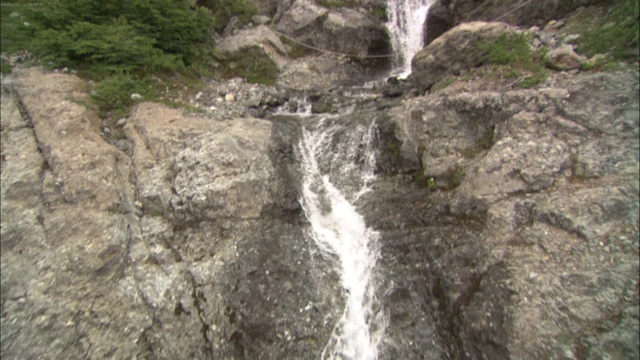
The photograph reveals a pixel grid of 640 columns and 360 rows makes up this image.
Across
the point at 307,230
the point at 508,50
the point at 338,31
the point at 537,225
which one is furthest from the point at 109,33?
the point at 537,225

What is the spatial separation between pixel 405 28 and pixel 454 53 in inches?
311

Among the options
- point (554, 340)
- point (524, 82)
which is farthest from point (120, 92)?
point (554, 340)

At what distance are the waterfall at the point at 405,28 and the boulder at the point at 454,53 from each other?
5182mm

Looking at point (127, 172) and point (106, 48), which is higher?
point (106, 48)

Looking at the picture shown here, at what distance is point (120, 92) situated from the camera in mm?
8703

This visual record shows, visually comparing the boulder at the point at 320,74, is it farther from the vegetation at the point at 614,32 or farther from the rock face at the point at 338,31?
the vegetation at the point at 614,32

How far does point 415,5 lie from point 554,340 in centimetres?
1615

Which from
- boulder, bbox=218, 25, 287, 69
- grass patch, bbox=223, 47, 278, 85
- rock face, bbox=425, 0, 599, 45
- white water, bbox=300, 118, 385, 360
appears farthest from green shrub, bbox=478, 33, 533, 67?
boulder, bbox=218, 25, 287, 69

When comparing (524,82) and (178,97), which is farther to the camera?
(178,97)

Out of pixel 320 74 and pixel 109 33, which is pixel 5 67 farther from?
pixel 320 74

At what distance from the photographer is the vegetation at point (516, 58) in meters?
6.92

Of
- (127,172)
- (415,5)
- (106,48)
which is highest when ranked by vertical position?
(415,5)

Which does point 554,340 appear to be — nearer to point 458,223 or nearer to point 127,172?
point 458,223

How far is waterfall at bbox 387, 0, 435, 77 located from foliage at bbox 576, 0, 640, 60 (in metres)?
8.36
